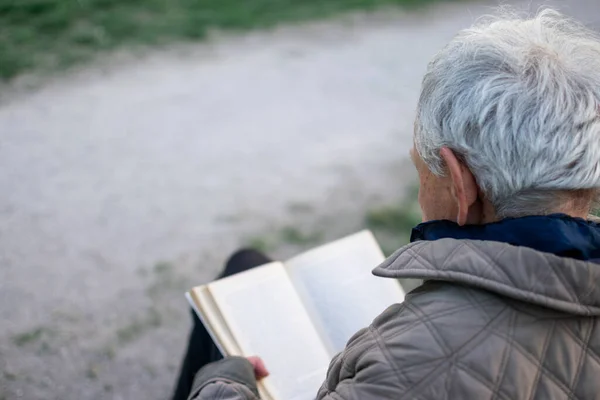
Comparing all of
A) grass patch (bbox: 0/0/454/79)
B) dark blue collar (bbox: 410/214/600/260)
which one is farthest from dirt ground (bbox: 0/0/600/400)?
dark blue collar (bbox: 410/214/600/260)

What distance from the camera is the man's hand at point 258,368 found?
1619 mm

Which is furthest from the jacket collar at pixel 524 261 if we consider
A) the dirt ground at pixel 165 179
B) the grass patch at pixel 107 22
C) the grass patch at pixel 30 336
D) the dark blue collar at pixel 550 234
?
the grass patch at pixel 107 22

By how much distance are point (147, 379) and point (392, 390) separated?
4.95ft

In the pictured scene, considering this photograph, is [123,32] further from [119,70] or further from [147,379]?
[147,379]

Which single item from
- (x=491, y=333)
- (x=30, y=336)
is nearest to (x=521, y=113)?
(x=491, y=333)

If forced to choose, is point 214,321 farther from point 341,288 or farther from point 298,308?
point 341,288

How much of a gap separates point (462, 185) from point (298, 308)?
659 millimetres

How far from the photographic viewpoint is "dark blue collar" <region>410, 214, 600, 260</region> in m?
1.17

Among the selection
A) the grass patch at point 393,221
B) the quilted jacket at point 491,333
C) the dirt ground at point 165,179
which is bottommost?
the grass patch at point 393,221

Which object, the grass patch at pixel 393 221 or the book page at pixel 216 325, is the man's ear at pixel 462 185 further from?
the grass patch at pixel 393 221

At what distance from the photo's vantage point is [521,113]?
1.15 meters

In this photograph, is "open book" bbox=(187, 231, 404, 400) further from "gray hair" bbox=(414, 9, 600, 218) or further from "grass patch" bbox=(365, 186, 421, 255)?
"grass patch" bbox=(365, 186, 421, 255)

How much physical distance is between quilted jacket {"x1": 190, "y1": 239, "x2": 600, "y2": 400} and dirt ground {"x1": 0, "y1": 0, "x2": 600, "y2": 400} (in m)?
1.48

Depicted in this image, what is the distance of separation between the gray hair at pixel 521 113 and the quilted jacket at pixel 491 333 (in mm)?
120
